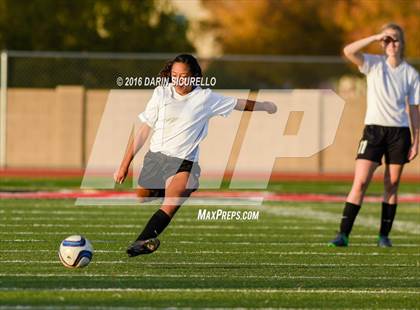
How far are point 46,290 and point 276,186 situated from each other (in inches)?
532

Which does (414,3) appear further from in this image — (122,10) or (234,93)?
(234,93)

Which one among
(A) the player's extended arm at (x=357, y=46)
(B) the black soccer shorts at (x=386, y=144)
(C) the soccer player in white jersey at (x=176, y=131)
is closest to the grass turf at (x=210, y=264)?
(C) the soccer player in white jersey at (x=176, y=131)

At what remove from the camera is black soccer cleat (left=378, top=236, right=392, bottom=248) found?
11.8 metres

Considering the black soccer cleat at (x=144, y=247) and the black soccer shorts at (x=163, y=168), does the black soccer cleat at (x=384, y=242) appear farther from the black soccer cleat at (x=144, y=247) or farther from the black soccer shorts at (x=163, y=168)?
the black soccer cleat at (x=144, y=247)

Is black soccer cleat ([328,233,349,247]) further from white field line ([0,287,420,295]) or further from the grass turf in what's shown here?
white field line ([0,287,420,295])

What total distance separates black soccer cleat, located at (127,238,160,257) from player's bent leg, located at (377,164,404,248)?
3009 millimetres

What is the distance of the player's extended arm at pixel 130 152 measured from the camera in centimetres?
950

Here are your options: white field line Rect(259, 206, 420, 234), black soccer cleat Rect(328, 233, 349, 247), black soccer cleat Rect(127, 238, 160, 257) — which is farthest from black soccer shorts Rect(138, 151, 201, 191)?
white field line Rect(259, 206, 420, 234)

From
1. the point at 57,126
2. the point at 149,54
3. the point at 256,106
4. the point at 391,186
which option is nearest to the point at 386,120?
the point at 391,186

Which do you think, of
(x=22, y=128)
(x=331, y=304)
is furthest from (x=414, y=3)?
(x=331, y=304)

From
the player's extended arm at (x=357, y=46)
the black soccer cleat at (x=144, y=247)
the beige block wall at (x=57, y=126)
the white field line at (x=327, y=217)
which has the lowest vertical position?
the beige block wall at (x=57, y=126)

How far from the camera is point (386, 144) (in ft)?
38.6

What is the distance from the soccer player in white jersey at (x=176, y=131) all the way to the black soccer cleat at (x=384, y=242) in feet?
7.73

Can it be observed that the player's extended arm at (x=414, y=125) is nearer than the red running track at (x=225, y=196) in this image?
Yes
